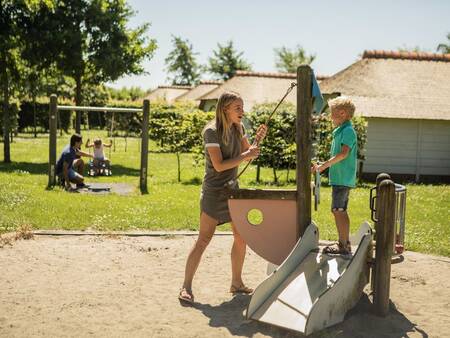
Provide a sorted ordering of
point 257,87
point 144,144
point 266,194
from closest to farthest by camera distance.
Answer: point 266,194 < point 144,144 < point 257,87

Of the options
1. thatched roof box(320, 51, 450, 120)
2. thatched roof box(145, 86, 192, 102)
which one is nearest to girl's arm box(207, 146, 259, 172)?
thatched roof box(320, 51, 450, 120)

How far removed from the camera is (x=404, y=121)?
19203 millimetres

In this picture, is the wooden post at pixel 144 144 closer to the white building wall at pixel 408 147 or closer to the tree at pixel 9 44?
the tree at pixel 9 44

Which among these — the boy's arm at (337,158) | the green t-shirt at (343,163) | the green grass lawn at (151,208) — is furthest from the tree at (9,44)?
the boy's arm at (337,158)

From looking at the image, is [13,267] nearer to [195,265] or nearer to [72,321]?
[72,321]

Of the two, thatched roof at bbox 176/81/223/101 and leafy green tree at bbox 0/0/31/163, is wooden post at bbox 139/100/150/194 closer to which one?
leafy green tree at bbox 0/0/31/163

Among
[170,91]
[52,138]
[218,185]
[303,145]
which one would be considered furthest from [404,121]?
[170,91]

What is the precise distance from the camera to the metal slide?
172 inches

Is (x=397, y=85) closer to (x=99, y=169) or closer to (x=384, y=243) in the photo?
(x=99, y=169)

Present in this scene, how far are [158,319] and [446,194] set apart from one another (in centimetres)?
1218

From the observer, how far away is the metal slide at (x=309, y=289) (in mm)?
4363

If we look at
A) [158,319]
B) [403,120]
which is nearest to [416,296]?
[158,319]

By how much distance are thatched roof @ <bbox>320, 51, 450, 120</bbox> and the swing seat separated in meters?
8.60

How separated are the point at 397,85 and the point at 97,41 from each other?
1157cm
